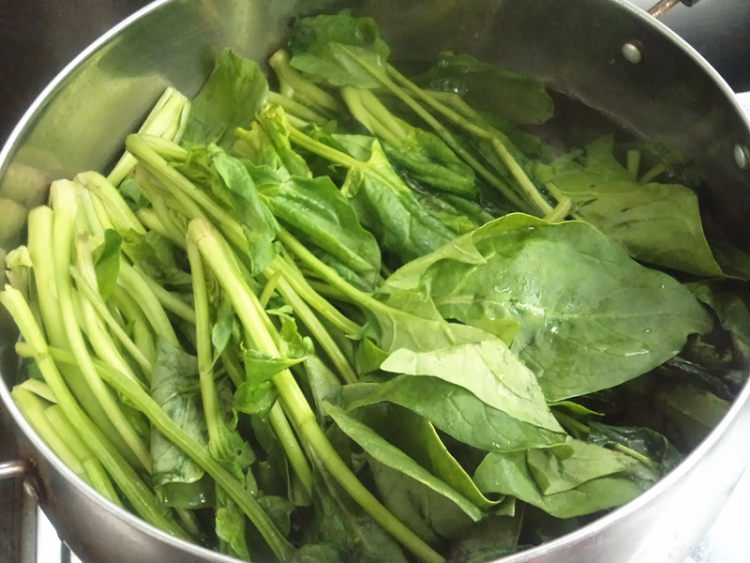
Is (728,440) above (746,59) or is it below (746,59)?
below

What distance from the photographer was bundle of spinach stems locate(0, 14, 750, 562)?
1.82 feet

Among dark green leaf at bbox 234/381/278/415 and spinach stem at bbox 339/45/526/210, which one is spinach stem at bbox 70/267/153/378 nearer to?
dark green leaf at bbox 234/381/278/415

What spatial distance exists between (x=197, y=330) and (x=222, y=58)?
31 centimetres

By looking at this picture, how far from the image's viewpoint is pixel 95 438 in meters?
0.63

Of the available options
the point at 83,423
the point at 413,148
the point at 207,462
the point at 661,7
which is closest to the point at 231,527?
the point at 207,462

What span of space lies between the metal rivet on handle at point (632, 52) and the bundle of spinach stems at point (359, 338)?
0.12 metres

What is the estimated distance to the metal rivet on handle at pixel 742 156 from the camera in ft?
2.24

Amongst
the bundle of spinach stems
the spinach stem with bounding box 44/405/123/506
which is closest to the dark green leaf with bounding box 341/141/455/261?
the bundle of spinach stems

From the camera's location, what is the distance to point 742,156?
69 centimetres

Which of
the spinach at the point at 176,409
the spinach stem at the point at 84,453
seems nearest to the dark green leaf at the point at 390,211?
the spinach at the point at 176,409

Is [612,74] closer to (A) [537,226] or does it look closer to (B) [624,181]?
(B) [624,181]

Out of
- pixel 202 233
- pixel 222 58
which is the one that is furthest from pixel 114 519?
pixel 222 58

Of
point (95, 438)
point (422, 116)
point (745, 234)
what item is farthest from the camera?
point (422, 116)

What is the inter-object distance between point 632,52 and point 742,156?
0.18 meters
